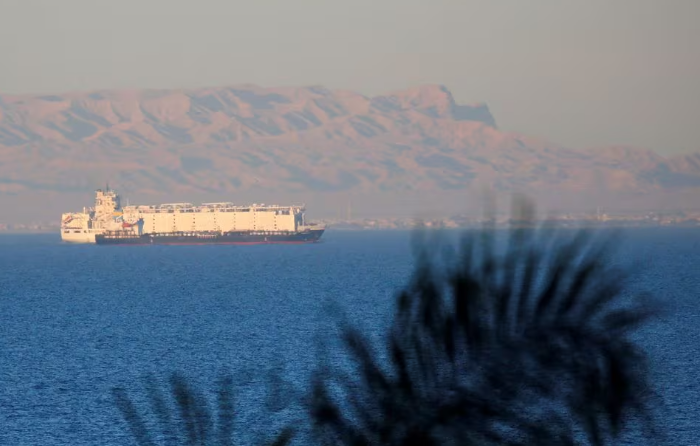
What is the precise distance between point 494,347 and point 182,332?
6841 cm

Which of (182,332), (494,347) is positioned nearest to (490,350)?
(494,347)

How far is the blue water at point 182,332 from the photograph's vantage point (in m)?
40.4

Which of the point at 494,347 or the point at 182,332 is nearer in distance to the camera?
the point at 494,347

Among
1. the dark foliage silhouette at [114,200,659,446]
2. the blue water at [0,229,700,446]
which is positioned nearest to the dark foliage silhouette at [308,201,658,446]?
the dark foliage silhouette at [114,200,659,446]

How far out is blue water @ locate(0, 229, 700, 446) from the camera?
40406 mm

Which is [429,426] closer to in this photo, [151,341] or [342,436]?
[342,436]

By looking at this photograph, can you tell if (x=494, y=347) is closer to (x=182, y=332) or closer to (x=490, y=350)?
(x=490, y=350)

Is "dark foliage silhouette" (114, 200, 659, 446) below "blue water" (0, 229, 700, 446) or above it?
above

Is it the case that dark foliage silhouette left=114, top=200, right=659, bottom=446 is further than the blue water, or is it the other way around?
the blue water

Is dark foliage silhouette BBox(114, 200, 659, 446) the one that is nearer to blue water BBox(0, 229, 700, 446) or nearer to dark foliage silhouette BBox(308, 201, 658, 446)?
dark foliage silhouette BBox(308, 201, 658, 446)

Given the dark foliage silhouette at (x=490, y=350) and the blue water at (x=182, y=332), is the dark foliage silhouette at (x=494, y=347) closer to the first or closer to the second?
the dark foliage silhouette at (x=490, y=350)

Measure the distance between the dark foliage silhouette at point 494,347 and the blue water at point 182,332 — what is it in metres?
0.32

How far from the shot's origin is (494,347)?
4766mm

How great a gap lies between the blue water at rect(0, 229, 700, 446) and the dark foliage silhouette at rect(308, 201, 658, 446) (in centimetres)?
32
